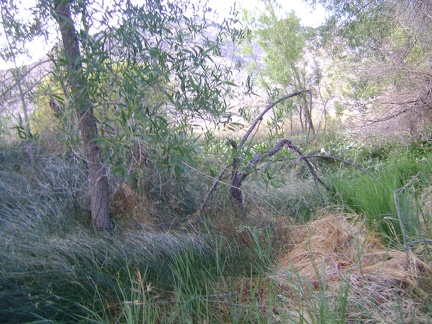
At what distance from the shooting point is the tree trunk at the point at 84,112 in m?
2.65

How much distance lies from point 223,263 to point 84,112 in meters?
1.52

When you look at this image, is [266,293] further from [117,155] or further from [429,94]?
[429,94]

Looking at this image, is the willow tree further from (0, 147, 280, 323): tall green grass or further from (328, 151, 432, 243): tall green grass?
(328, 151, 432, 243): tall green grass

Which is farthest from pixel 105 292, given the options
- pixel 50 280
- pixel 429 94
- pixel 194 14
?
pixel 429 94

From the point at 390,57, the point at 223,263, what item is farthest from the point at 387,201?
the point at 390,57

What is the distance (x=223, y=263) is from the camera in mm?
3180

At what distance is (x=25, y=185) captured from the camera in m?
4.70

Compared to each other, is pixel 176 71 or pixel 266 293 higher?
pixel 176 71

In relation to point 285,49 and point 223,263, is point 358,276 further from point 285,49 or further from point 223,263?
point 285,49

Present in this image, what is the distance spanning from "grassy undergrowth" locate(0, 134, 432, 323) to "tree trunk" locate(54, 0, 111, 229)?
0.23 metres

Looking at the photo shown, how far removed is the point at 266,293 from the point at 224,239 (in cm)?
75

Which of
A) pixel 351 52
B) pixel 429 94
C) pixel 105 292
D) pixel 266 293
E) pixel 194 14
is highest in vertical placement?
pixel 351 52

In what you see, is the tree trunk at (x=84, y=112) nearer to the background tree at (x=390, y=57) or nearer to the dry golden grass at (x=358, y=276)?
the dry golden grass at (x=358, y=276)

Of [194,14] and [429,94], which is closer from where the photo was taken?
[194,14]
